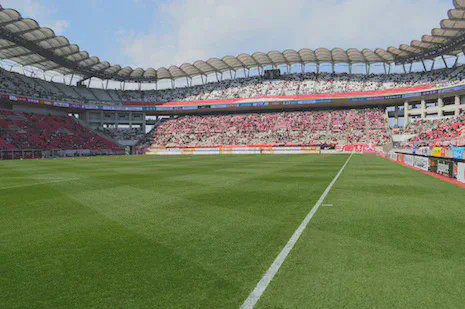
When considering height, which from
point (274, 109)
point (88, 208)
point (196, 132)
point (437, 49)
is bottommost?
point (88, 208)

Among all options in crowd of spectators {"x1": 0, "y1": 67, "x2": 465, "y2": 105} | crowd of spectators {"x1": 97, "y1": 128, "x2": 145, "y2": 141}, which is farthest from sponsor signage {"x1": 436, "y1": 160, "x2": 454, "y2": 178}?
crowd of spectators {"x1": 97, "y1": 128, "x2": 145, "y2": 141}

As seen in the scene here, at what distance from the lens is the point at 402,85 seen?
212ft

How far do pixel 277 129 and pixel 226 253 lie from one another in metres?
66.0

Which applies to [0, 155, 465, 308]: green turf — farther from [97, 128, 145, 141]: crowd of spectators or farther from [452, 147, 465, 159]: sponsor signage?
[97, 128, 145, 141]: crowd of spectators

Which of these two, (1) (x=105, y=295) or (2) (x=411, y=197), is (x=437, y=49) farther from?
(1) (x=105, y=295)

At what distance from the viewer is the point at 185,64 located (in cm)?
7550

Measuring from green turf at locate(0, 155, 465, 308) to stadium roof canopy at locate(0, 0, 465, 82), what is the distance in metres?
48.4

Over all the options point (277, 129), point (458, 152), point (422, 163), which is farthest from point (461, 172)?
point (277, 129)

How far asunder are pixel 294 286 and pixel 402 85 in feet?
240

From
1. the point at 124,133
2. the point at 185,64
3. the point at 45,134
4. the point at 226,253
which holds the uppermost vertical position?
the point at 185,64

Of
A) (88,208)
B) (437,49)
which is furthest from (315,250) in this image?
(437,49)

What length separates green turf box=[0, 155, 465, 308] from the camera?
3291 millimetres

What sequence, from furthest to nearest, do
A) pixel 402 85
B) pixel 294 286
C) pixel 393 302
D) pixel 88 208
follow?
pixel 402 85 < pixel 88 208 < pixel 294 286 < pixel 393 302

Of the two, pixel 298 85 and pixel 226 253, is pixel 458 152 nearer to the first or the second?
pixel 226 253
